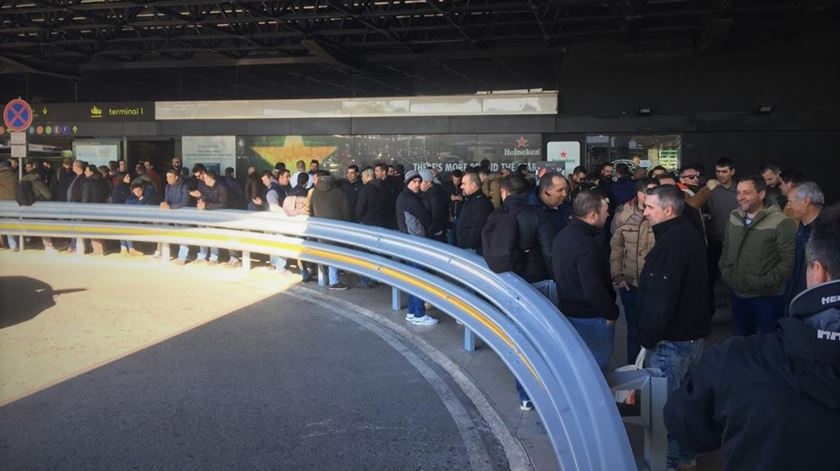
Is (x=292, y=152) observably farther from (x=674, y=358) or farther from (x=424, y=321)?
(x=674, y=358)

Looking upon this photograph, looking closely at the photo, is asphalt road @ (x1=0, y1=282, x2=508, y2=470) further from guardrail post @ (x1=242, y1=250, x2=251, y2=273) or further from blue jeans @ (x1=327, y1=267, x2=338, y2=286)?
guardrail post @ (x1=242, y1=250, x2=251, y2=273)

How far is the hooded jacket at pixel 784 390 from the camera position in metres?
1.69

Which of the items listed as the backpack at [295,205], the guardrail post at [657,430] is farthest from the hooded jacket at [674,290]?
the backpack at [295,205]

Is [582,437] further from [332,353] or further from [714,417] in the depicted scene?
[332,353]

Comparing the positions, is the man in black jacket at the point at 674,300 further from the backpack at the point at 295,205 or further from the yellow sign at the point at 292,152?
the yellow sign at the point at 292,152

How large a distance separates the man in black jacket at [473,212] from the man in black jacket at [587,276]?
9.17 ft

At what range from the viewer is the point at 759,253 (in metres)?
5.61

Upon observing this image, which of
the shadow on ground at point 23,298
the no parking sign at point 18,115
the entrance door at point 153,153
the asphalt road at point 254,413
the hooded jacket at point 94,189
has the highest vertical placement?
the no parking sign at point 18,115

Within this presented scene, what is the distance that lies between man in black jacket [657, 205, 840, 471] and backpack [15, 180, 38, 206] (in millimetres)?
14609

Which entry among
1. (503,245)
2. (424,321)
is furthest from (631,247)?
(424,321)

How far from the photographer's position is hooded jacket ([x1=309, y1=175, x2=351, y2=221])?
10688 mm

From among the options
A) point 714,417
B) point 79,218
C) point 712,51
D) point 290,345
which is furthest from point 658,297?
point 712,51

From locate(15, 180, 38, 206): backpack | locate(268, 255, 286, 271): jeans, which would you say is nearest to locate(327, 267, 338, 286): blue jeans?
locate(268, 255, 286, 271): jeans

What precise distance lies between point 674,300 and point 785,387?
2.39 meters
